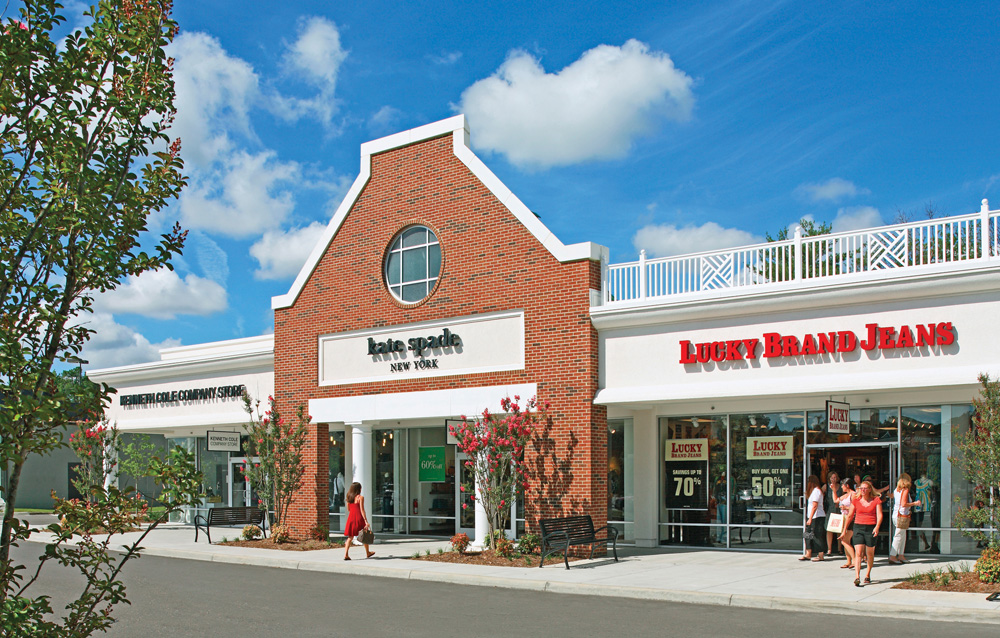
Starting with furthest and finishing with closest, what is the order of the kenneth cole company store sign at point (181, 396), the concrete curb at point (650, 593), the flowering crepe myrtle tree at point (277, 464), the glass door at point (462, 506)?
the kenneth cole company store sign at point (181, 396) → the glass door at point (462, 506) → the flowering crepe myrtle tree at point (277, 464) → the concrete curb at point (650, 593)

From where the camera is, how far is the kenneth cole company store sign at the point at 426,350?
2108 cm

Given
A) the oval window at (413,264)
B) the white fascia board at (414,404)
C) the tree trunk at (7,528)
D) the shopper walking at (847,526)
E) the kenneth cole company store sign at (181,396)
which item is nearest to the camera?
the tree trunk at (7,528)

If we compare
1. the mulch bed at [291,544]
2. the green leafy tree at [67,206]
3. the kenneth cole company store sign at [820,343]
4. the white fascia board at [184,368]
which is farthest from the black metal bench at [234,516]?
the green leafy tree at [67,206]

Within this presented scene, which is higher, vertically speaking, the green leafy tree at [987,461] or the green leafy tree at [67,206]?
the green leafy tree at [67,206]

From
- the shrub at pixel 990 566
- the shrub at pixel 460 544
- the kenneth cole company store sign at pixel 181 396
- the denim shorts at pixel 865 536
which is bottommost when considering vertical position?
the shrub at pixel 460 544

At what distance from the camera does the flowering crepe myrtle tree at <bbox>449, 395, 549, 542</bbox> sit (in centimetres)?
1944

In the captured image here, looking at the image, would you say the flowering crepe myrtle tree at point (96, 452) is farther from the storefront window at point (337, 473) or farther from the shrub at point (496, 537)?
the shrub at point (496, 537)

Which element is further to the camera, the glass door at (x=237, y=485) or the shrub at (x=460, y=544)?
the glass door at (x=237, y=485)

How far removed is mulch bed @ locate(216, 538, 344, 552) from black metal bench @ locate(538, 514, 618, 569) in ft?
23.1

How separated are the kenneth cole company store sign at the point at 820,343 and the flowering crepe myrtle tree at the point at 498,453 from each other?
3723mm

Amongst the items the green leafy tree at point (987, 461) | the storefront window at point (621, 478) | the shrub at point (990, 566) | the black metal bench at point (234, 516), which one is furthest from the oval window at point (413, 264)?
the shrub at point (990, 566)

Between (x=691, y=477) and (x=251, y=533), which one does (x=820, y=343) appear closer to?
(x=691, y=477)

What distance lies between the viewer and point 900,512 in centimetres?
1641

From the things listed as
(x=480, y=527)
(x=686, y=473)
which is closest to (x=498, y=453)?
(x=480, y=527)
